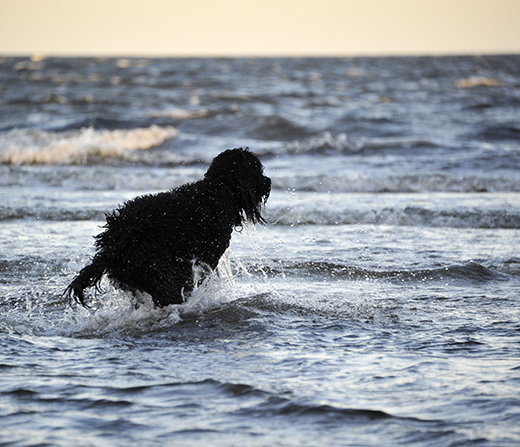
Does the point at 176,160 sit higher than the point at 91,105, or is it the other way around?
the point at 91,105

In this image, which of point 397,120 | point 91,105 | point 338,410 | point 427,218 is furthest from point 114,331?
point 91,105

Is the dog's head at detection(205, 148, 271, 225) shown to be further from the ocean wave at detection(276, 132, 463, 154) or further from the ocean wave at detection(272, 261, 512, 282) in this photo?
the ocean wave at detection(276, 132, 463, 154)

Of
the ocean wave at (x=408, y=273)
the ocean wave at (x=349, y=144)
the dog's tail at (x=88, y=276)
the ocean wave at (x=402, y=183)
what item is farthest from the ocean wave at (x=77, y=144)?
the dog's tail at (x=88, y=276)

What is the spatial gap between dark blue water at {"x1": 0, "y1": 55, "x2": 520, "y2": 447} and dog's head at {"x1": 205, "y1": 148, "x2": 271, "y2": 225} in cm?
34

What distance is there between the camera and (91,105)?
25516 millimetres

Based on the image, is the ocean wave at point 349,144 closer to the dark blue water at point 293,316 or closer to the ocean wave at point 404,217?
the dark blue water at point 293,316

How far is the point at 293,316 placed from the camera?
5035 millimetres

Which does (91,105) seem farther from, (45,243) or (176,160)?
(45,243)

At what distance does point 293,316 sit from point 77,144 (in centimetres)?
1268

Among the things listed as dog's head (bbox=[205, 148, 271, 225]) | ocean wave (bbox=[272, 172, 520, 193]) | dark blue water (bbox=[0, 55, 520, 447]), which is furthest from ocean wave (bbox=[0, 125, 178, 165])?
dog's head (bbox=[205, 148, 271, 225])

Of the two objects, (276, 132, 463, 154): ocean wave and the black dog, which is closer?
the black dog

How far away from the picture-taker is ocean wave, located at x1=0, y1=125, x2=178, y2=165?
50.4 feet

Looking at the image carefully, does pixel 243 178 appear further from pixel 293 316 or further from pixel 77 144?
pixel 77 144

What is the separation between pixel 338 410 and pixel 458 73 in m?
43.0
